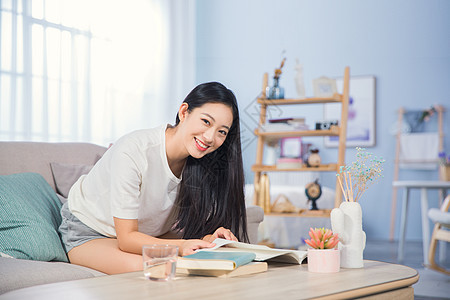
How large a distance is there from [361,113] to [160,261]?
17.1ft

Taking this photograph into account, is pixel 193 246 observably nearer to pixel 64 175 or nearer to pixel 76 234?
pixel 76 234

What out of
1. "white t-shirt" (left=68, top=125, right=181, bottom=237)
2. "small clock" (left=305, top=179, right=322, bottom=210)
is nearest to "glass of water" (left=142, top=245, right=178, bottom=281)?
"white t-shirt" (left=68, top=125, right=181, bottom=237)

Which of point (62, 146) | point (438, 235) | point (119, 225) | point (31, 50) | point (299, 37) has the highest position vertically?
point (299, 37)

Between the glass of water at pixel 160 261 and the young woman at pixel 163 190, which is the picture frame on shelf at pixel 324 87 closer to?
the young woman at pixel 163 190

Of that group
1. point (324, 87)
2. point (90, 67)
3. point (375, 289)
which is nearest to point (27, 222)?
point (375, 289)

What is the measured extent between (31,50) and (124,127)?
3.97ft

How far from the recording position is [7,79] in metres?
3.84

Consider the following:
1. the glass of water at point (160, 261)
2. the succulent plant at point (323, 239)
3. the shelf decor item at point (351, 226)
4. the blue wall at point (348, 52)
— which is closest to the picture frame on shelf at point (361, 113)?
the blue wall at point (348, 52)

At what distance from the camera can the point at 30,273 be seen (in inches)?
54.2

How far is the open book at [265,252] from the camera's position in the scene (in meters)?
1.32

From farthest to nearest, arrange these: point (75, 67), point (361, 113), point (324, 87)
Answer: point (361, 113)
point (75, 67)
point (324, 87)

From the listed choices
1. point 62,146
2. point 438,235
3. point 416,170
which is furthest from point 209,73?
point 62,146

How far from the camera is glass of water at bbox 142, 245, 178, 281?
3.70ft

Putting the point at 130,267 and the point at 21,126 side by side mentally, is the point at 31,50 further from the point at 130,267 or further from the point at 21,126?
the point at 130,267
